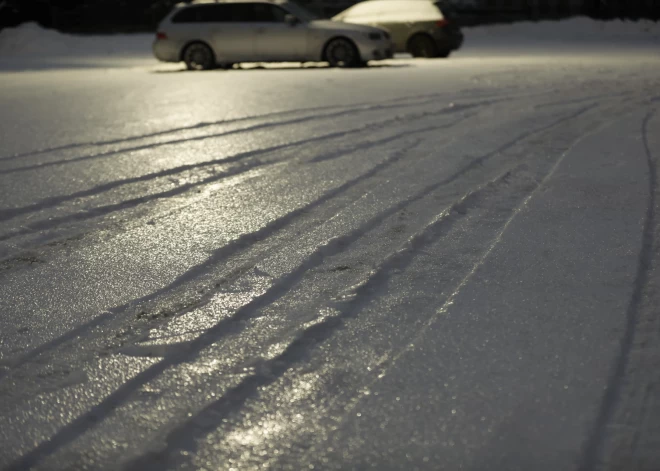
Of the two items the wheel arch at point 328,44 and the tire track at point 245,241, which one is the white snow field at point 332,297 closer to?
the tire track at point 245,241

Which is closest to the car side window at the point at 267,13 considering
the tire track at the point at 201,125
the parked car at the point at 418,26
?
the parked car at the point at 418,26

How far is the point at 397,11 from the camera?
16500 millimetres

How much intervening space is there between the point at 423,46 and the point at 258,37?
3.81 m

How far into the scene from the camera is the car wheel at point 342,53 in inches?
562

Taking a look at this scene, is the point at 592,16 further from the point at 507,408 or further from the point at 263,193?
the point at 507,408

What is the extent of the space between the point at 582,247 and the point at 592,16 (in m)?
26.3

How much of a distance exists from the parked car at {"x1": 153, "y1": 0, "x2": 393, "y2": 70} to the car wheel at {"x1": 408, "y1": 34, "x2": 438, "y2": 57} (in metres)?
A: 1.89

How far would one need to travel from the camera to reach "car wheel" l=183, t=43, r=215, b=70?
Result: 576 inches

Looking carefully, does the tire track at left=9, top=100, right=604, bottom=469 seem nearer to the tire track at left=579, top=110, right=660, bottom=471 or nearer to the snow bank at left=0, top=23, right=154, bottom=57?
the tire track at left=579, top=110, right=660, bottom=471

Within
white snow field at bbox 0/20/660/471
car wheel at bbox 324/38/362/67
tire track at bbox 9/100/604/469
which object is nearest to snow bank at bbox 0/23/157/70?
car wheel at bbox 324/38/362/67

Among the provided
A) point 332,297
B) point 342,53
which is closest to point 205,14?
point 342,53

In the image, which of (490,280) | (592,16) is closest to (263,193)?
(490,280)

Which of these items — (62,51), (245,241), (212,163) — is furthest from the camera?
(62,51)

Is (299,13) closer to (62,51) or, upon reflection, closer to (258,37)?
(258,37)
